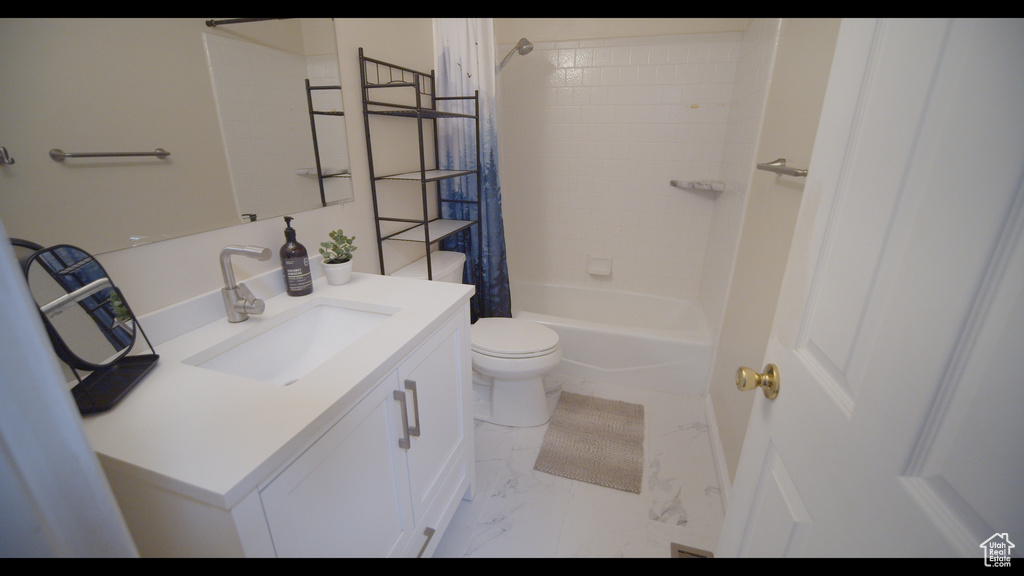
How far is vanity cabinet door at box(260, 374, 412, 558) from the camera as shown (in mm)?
688

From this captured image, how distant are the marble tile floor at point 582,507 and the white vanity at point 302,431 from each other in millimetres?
229

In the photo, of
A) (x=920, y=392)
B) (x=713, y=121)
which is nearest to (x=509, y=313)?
(x=713, y=121)

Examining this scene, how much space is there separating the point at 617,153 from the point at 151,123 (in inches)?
88.2

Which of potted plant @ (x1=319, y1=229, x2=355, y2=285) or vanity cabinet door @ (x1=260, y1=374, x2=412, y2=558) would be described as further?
potted plant @ (x1=319, y1=229, x2=355, y2=285)

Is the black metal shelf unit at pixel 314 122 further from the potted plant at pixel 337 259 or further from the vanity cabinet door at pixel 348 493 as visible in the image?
the vanity cabinet door at pixel 348 493

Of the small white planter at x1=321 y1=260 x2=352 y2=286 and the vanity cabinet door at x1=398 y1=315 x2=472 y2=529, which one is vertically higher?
the small white planter at x1=321 y1=260 x2=352 y2=286

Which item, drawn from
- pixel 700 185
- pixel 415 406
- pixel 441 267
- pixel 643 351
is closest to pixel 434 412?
pixel 415 406

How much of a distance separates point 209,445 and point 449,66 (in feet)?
5.88

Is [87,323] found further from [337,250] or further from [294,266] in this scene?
[337,250]

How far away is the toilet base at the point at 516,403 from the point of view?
1906 mm

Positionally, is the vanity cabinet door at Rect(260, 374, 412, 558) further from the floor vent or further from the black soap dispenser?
the floor vent

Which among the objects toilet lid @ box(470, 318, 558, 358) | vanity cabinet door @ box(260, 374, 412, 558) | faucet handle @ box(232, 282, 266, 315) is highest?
faucet handle @ box(232, 282, 266, 315)

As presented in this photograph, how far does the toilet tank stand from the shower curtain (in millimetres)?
122

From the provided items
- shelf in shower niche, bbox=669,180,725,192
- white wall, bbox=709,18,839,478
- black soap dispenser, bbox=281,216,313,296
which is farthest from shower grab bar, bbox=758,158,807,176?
black soap dispenser, bbox=281,216,313,296
